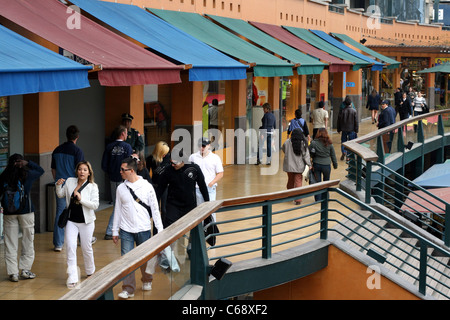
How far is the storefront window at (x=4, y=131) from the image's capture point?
11.5 metres

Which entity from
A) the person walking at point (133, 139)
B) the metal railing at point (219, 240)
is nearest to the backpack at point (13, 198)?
the metal railing at point (219, 240)

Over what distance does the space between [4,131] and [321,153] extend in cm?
570

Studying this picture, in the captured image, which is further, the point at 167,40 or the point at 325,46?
the point at 325,46

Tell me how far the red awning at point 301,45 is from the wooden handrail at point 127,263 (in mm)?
15965

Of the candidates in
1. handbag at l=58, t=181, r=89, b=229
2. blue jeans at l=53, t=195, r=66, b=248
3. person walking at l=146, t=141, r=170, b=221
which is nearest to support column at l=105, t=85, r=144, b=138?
person walking at l=146, t=141, r=170, b=221

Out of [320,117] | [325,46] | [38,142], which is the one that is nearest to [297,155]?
[38,142]

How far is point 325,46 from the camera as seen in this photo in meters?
27.8

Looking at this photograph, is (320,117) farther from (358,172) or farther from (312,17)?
(312,17)

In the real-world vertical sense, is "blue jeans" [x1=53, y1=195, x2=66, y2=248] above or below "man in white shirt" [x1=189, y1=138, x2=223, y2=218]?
below

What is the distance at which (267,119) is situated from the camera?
20578 millimetres

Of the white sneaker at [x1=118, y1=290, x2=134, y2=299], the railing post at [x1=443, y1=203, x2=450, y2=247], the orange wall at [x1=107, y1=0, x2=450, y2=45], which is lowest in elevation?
the railing post at [x1=443, y1=203, x2=450, y2=247]

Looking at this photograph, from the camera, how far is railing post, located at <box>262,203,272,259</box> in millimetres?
9750

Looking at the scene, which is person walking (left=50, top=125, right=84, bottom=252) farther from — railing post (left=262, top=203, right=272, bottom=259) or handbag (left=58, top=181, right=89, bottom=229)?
railing post (left=262, top=203, right=272, bottom=259)

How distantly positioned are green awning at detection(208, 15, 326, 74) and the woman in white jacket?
1047 cm
